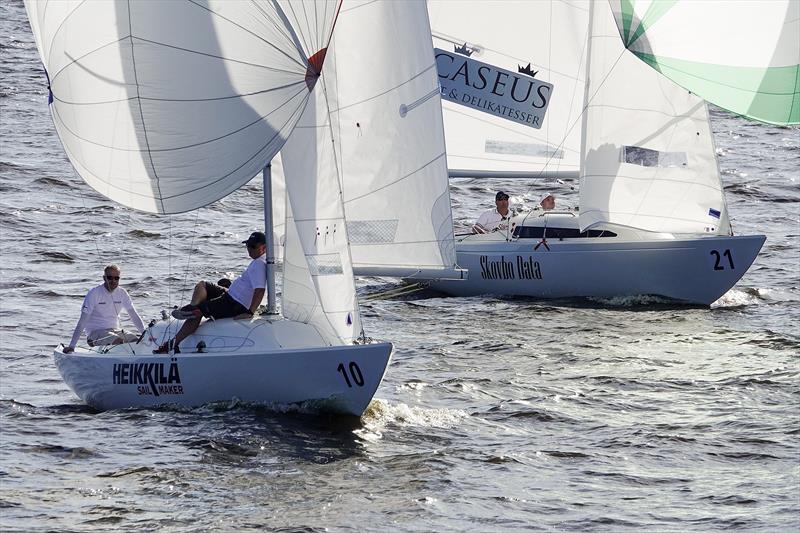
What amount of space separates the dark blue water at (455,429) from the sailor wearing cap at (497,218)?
1496mm

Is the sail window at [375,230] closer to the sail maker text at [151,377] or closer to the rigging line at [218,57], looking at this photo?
the sail maker text at [151,377]

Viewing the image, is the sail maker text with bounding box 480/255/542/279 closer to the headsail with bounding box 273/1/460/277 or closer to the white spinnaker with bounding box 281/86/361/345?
the headsail with bounding box 273/1/460/277

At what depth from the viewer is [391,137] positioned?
19281mm

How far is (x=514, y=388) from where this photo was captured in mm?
19781

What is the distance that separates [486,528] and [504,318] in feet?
34.5

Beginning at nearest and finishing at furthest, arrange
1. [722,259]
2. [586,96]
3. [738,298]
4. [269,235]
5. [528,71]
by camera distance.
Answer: [269,235] < [722,259] < [586,96] < [738,298] < [528,71]

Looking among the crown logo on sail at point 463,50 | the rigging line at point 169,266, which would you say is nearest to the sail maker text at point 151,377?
the rigging line at point 169,266

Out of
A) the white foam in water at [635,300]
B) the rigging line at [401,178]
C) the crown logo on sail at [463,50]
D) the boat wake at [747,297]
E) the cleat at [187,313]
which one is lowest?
the boat wake at [747,297]

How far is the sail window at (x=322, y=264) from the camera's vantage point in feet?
56.9

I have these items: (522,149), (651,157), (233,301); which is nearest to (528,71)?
(522,149)

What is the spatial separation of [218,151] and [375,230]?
3.78m

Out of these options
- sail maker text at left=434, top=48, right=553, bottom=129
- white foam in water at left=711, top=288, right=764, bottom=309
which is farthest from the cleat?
white foam in water at left=711, top=288, right=764, bottom=309

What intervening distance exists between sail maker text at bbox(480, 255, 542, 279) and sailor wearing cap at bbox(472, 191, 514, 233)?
808 millimetres

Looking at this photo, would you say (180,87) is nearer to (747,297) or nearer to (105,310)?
(105,310)
